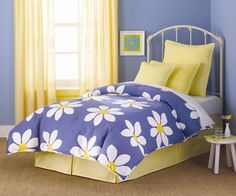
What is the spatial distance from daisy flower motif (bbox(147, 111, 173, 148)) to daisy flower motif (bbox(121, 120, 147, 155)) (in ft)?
0.40

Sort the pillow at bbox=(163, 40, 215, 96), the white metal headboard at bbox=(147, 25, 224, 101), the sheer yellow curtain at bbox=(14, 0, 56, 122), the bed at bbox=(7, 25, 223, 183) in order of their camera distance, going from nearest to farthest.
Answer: the bed at bbox=(7, 25, 223, 183) < the pillow at bbox=(163, 40, 215, 96) < the white metal headboard at bbox=(147, 25, 224, 101) < the sheer yellow curtain at bbox=(14, 0, 56, 122)

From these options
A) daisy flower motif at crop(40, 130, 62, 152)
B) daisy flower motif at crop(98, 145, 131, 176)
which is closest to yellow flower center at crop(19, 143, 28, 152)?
daisy flower motif at crop(40, 130, 62, 152)

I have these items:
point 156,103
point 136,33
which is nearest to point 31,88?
point 136,33

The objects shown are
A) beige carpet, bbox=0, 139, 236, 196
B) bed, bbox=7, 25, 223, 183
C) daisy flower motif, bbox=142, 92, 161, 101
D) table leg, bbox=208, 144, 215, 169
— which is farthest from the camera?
daisy flower motif, bbox=142, 92, 161, 101

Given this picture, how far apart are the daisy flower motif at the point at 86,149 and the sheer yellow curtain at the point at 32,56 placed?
1858mm

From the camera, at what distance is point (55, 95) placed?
5.54m

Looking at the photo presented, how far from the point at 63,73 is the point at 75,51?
0.26 m

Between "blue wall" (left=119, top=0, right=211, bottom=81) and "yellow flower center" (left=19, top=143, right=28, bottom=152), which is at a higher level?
"blue wall" (left=119, top=0, right=211, bottom=81)

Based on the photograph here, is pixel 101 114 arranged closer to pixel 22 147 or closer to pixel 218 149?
pixel 22 147

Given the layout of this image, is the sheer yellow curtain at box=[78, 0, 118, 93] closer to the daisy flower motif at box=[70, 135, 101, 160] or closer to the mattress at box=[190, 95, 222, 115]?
the mattress at box=[190, 95, 222, 115]

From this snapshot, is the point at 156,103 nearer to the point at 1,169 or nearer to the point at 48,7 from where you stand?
the point at 1,169

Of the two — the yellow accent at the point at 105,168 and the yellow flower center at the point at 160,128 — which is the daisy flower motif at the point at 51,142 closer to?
the yellow accent at the point at 105,168

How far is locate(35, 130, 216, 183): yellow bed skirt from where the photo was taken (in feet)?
12.4

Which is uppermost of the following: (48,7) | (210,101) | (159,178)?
(48,7)
